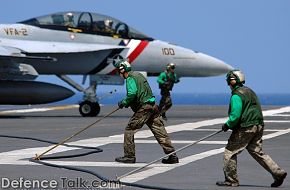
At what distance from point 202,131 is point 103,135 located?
9.75 ft

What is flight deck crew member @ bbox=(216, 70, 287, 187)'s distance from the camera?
1179cm

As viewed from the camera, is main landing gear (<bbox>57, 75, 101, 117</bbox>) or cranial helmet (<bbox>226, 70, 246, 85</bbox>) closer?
cranial helmet (<bbox>226, 70, 246, 85</bbox>)

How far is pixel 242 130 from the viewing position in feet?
39.0

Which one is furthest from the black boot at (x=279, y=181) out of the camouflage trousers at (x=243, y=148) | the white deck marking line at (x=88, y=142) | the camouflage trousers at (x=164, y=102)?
the camouflage trousers at (x=164, y=102)

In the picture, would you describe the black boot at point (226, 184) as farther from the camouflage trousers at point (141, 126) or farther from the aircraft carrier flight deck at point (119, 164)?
the camouflage trousers at point (141, 126)

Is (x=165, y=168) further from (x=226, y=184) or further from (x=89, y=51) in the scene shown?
(x=89, y=51)

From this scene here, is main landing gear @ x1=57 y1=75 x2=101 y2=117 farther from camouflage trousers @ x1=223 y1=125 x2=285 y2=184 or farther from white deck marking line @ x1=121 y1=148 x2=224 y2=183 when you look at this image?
camouflage trousers @ x1=223 y1=125 x2=285 y2=184

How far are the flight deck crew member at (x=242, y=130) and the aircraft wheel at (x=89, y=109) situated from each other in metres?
18.2

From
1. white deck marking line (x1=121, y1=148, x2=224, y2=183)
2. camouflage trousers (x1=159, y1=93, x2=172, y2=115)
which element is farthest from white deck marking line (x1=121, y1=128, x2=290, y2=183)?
camouflage trousers (x1=159, y1=93, x2=172, y2=115)

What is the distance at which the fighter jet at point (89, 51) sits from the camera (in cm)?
2925

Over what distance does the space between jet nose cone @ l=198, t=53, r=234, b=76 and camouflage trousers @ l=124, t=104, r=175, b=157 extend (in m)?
15.6

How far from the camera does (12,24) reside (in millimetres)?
30047

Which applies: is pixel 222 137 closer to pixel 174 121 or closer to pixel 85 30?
pixel 174 121

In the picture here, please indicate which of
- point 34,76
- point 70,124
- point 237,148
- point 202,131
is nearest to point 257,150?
point 237,148
